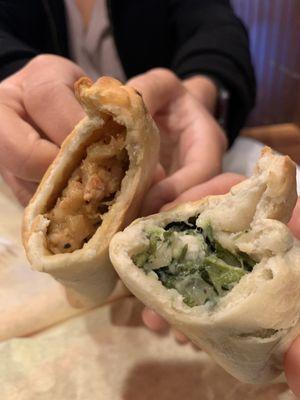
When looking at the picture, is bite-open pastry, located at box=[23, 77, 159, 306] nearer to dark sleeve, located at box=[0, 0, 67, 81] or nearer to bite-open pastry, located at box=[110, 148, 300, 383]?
bite-open pastry, located at box=[110, 148, 300, 383]

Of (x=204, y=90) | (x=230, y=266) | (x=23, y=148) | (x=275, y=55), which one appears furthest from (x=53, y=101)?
(x=275, y=55)

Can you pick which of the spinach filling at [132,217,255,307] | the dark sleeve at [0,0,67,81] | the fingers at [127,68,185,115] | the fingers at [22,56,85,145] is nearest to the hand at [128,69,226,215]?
the fingers at [127,68,185,115]

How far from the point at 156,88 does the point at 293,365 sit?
44.9 inches

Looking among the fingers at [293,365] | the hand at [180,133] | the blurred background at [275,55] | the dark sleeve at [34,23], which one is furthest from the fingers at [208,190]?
the blurred background at [275,55]

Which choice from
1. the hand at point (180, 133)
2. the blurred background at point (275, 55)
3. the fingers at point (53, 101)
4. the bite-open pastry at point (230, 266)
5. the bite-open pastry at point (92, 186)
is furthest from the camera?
the blurred background at point (275, 55)

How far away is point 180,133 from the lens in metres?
2.01

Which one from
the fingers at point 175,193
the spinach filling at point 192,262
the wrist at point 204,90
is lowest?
the wrist at point 204,90

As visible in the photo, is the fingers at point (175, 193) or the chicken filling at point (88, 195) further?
the fingers at point (175, 193)

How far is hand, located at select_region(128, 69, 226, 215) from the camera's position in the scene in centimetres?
171

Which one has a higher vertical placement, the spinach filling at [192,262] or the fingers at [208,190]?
the spinach filling at [192,262]

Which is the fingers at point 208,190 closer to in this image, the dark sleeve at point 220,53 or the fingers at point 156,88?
the fingers at point 156,88

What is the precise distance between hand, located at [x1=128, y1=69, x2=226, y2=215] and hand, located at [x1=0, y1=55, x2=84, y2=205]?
29 centimetres

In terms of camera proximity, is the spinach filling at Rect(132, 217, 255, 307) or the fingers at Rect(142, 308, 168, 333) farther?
the fingers at Rect(142, 308, 168, 333)

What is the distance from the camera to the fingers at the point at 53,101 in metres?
1.52
